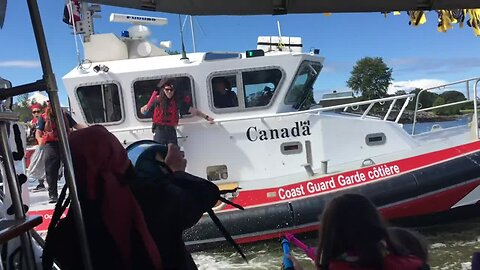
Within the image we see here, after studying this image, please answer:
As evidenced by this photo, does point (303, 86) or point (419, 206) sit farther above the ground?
point (303, 86)

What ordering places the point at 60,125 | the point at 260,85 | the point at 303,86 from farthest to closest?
the point at 303,86 → the point at 260,85 → the point at 60,125

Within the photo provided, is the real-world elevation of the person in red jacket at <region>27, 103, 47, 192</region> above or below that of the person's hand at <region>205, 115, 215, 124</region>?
below

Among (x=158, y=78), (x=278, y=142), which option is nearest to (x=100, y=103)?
(x=158, y=78)

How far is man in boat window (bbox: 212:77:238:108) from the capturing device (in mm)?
6750

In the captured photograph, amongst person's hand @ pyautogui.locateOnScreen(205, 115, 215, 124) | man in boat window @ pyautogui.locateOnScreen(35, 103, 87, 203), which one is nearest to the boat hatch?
person's hand @ pyautogui.locateOnScreen(205, 115, 215, 124)

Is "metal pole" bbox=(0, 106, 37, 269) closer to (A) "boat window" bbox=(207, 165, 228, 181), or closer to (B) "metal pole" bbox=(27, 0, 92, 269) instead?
(B) "metal pole" bbox=(27, 0, 92, 269)

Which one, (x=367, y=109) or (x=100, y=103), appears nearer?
(x=367, y=109)

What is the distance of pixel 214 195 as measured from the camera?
196cm

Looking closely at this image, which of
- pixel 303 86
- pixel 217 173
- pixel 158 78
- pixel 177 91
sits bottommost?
pixel 217 173

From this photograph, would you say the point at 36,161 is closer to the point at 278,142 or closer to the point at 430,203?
the point at 278,142

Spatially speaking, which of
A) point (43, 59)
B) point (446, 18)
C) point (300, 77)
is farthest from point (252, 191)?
point (43, 59)

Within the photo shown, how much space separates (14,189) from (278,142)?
16.5 ft

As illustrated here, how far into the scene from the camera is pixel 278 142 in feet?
21.7

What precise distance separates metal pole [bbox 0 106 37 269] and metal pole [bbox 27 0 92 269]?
0.20m
